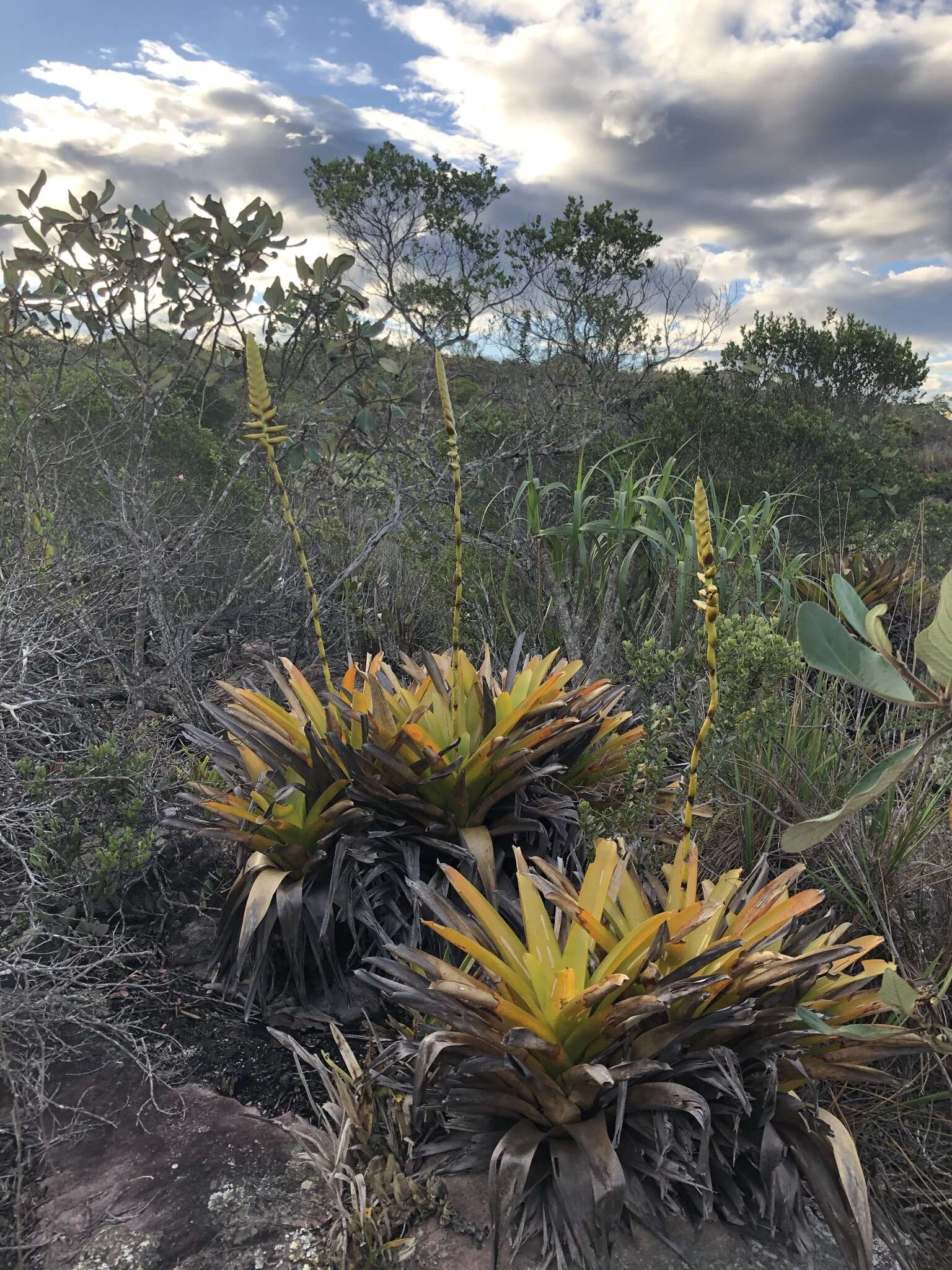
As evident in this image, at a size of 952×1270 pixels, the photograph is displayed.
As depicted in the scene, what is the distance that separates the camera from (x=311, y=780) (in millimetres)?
2414

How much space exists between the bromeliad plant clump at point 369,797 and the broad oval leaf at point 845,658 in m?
1.49

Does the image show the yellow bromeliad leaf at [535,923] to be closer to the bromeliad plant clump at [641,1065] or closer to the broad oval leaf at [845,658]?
the bromeliad plant clump at [641,1065]

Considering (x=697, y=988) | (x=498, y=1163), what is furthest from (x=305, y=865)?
(x=697, y=988)

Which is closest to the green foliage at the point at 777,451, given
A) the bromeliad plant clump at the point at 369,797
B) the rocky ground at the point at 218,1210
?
the bromeliad plant clump at the point at 369,797

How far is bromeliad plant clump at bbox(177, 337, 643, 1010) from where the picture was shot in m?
2.30

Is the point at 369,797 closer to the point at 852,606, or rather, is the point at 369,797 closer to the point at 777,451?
the point at 852,606

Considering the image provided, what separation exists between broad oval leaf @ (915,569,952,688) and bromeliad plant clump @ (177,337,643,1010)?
→ 1.55 metres

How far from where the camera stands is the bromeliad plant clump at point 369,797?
2305 millimetres

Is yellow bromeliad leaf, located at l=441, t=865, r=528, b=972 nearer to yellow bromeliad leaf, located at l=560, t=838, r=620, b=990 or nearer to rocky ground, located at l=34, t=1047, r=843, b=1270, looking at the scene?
yellow bromeliad leaf, located at l=560, t=838, r=620, b=990

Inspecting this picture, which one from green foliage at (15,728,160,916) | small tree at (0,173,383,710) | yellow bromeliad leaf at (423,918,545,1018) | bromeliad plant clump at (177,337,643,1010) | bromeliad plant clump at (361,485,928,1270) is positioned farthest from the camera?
small tree at (0,173,383,710)

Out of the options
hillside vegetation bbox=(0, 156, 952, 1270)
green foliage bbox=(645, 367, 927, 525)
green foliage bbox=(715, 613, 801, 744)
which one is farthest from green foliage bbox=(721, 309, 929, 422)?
green foliage bbox=(715, 613, 801, 744)

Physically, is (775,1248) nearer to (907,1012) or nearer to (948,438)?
(907,1012)

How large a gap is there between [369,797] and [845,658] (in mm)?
1755

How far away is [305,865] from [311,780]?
244 mm
